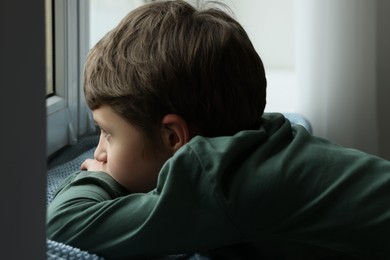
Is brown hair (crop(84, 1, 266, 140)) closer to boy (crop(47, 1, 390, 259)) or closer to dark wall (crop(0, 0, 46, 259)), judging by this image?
boy (crop(47, 1, 390, 259))

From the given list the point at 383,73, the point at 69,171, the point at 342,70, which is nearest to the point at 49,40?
the point at 69,171

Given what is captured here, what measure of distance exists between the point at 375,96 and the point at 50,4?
2.14 ft

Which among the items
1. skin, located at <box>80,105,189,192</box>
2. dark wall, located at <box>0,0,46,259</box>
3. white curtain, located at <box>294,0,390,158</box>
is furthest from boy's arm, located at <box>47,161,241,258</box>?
white curtain, located at <box>294,0,390,158</box>

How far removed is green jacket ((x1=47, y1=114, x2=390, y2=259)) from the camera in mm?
727

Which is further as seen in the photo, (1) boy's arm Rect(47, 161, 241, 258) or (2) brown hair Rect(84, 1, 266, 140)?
(2) brown hair Rect(84, 1, 266, 140)

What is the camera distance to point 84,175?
865mm

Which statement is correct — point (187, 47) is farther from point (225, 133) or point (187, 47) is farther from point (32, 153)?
point (32, 153)

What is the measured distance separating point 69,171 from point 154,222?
18.1 inches

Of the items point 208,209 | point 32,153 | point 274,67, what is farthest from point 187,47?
point 274,67

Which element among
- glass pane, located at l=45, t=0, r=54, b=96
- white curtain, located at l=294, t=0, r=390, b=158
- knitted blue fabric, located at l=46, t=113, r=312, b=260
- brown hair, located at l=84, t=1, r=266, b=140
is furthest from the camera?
white curtain, located at l=294, t=0, r=390, b=158

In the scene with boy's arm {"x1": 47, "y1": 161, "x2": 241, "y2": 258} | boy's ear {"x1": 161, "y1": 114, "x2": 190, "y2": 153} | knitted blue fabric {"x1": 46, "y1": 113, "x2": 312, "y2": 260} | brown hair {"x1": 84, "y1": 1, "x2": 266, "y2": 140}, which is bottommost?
knitted blue fabric {"x1": 46, "y1": 113, "x2": 312, "y2": 260}

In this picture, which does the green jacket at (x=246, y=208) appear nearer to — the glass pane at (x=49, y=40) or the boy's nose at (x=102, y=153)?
the boy's nose at (x=102, y=153)

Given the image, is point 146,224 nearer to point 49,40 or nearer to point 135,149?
point 135,149

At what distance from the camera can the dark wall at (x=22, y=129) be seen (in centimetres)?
45
